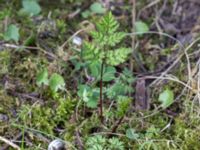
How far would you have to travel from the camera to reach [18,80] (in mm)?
2096

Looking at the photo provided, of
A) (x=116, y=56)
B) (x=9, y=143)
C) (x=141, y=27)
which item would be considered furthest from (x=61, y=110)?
(x=141, y=27)

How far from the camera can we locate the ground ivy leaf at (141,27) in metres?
2.37

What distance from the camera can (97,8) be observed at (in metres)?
2.46

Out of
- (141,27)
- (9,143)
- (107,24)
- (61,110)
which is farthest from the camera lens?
(141,27)

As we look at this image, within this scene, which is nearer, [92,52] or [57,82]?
[92,52]

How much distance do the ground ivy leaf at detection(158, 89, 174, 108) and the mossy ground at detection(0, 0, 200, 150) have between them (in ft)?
0.11

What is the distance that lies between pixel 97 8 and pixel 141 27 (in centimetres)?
29

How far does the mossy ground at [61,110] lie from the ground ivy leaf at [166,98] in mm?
35

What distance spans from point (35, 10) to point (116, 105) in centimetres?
79

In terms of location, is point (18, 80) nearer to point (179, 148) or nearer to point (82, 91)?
point (82, 91)

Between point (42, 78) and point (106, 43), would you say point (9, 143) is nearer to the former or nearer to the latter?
point (42, 78)

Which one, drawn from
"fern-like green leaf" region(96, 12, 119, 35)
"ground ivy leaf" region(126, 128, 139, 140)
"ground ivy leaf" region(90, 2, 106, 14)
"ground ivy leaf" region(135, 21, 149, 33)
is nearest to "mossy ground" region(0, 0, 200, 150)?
"ground ivy leaf" region(126, 128, 139, 140)

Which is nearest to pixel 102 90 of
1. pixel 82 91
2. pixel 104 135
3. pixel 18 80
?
pixel 82 91

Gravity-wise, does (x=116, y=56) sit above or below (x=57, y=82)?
above
